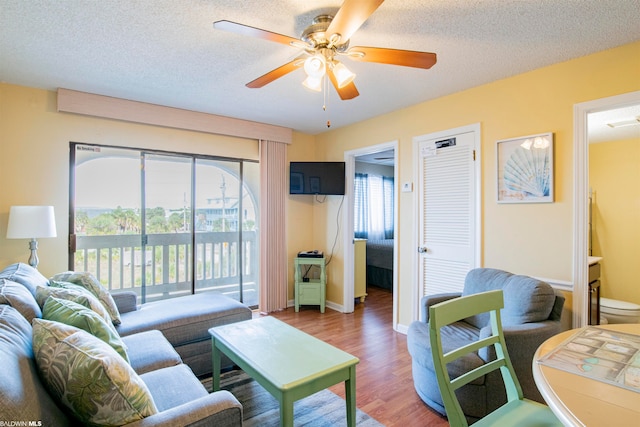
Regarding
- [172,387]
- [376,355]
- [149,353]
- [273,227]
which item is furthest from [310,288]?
[172,387]

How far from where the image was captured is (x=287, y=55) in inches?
92.6

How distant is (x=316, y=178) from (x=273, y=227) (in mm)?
918

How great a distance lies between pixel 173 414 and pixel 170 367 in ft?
2.40

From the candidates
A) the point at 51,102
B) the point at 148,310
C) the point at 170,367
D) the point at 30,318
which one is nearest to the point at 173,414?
the point at 170,367

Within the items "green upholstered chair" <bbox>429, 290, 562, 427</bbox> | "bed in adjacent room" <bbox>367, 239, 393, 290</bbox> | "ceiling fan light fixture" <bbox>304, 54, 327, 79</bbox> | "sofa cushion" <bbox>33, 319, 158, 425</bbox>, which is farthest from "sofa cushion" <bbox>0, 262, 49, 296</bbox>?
"bed in adjacent room" <bbox>367, 239, 393, 290</bbox>

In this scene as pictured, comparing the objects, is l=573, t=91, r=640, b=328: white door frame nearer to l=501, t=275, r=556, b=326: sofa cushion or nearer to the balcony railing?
l=501, t=275, r=556, b=326: sofa cushion

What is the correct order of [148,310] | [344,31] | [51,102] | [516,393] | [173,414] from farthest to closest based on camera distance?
[51,102]
[148,310]
[344,31]
[516,393]
[173,414]

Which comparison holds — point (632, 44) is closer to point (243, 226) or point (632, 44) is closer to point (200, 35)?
point (200, 35)

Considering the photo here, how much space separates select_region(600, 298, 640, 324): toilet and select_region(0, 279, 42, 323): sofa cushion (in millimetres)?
4706

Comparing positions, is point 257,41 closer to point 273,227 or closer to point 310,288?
point 273,227

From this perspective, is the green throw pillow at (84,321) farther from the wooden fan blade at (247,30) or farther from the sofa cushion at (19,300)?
the wooden fan blade at (247,30)

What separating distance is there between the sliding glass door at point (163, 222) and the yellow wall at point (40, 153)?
96 millimetres

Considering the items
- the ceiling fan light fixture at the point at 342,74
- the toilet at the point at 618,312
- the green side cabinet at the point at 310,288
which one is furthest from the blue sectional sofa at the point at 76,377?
the toilet at the point at 618,312

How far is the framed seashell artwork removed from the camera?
246 centimetres
